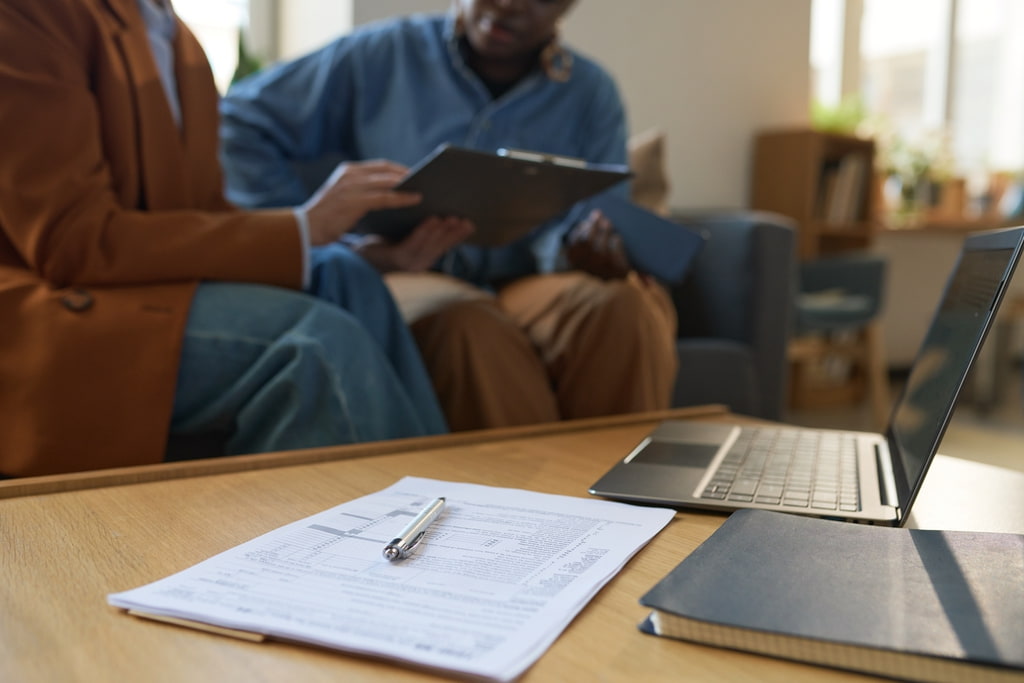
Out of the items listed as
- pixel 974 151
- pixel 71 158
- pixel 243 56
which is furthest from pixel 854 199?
pixel 71 158

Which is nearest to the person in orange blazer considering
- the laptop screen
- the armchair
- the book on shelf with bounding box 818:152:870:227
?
the laptop screen

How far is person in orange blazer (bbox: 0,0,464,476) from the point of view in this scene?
0.89 meters

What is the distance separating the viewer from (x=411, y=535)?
0.53m

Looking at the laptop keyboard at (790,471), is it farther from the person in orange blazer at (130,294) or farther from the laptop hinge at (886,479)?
A: the person in orange blazer at (130,294)

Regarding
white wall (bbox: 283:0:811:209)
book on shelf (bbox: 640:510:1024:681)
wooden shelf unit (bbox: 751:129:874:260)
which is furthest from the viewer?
wooden shelf unit (bbox: 751:129:874:260)

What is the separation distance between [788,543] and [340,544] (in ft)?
0.87

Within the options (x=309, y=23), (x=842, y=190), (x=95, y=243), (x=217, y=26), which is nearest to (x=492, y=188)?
(x=95, y=243)

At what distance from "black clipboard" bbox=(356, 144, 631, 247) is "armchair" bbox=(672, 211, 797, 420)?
655 mm

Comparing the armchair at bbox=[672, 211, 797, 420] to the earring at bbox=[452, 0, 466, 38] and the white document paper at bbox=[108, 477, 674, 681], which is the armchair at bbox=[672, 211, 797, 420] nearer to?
the earring at bbox=[452, 0, 466, 38]

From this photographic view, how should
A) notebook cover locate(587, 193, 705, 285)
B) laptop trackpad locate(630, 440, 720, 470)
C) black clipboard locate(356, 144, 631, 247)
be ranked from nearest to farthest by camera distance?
laptop trackpad locate(630, 440, 720, 470), black clipboard locate(356, 144, 631, 247), notebook cover locate(587, 193, 705, 285)

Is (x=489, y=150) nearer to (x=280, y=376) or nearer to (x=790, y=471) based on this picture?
(x=280, y=376)

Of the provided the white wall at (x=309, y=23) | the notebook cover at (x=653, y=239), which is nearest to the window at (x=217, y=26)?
the white wall at (x=309, y=23)

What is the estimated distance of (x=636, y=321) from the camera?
133 centimetres

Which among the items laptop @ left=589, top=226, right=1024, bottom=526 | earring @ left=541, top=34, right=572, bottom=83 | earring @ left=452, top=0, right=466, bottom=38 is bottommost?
laptop @ left=589, top=226, right=1024, bottom=526
